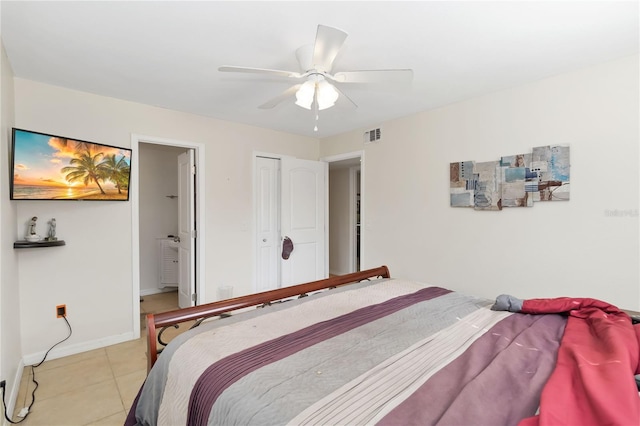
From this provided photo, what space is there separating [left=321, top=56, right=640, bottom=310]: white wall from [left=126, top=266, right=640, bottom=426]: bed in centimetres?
91

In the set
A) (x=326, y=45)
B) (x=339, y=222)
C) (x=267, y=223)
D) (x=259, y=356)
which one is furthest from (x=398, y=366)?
(x=339, y=222)

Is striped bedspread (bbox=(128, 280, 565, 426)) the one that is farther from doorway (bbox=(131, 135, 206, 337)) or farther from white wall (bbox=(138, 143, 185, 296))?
white wall (bbox=(138, 143, 185, 296))

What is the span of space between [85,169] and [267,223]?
205cm

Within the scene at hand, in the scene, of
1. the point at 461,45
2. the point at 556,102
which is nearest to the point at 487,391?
the point at 461,45

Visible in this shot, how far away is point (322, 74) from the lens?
1.85 meters

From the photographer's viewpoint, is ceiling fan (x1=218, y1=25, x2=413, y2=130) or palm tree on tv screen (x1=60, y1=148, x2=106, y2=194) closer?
ceiling fan (x1=218, y1=25, x2=413, y2=130)

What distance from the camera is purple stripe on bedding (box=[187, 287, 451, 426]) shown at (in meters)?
1.02

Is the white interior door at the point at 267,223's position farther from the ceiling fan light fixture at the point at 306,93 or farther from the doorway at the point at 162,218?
the ceiling fan light fixture at the point at 306,93

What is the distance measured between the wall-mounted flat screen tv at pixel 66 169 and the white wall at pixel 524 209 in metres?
2.79

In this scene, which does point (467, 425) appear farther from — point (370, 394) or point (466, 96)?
point (466, 96)

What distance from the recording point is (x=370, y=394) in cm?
96

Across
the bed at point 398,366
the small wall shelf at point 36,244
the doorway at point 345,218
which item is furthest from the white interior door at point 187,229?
the doorway at point 345,218

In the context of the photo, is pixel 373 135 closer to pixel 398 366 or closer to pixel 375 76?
pixel 375 76

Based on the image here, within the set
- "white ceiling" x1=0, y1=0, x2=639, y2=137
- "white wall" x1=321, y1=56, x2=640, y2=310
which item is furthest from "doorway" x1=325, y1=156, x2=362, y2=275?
"white ceiling" x1=0, y1=0, x2=639, y2=137
